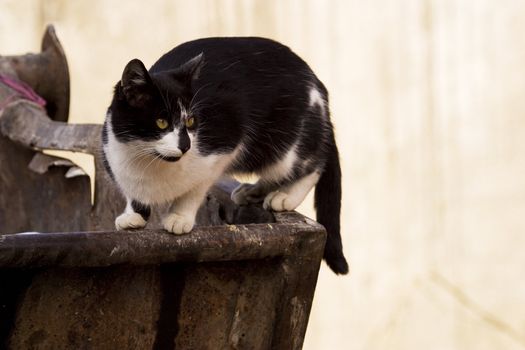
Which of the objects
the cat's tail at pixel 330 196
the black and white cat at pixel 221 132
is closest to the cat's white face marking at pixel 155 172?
the black and white cat at pixel 221 132

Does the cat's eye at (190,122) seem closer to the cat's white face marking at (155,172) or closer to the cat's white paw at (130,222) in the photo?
the cat's white face marking at (155,172)

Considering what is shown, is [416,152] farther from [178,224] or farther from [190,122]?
[178,224]

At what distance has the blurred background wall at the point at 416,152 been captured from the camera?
11.7 ft

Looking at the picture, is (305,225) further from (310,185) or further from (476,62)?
(476,62)

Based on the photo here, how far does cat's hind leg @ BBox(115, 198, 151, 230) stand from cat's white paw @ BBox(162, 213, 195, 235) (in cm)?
18

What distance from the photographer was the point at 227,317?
1.46m

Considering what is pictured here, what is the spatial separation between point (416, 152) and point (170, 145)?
2257mm

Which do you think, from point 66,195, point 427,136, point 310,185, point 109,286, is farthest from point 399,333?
point 109,286

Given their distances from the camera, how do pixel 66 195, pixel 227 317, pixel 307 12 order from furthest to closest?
1. pixel 307 12
2. pixel 66 195
3. pixel 227 317

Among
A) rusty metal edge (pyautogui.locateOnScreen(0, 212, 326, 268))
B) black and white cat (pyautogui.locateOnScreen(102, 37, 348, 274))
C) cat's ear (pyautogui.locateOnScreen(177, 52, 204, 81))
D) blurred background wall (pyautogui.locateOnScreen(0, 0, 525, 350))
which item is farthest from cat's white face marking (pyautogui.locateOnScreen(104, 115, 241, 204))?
blurred background wall (pyautogui.locateOnScreen(0, 0, 525, 350))

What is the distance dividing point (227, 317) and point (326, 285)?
2267 millimetres

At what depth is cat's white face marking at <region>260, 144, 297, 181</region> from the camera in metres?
1.97

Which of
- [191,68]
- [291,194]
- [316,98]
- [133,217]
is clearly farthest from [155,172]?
[316,98]

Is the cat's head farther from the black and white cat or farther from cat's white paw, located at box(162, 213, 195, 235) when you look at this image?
cat's white paw, located at box(162, 213, 195, 235)
